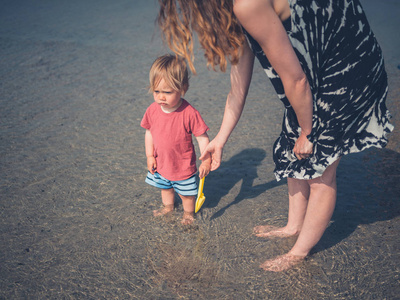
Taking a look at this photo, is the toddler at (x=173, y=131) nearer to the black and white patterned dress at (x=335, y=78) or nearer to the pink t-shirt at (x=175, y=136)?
the pink t-shirt at (x=175, y=136)

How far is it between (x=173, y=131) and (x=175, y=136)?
0.03 meters

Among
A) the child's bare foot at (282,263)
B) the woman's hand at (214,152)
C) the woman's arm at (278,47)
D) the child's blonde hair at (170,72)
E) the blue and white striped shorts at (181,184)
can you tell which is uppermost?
the woman's arm at (278,47)

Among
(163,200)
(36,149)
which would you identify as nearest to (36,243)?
(163,200)

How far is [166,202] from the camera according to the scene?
2643 millimetres

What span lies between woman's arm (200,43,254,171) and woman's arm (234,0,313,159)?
390mm

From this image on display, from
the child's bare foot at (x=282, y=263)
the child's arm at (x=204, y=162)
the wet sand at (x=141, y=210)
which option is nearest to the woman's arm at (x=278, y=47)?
the child's arm at (x=204, y=162)

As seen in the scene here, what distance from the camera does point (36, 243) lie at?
2.35 m

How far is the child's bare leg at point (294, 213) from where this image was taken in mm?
2193

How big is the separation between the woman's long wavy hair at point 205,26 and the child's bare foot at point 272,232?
1.18 m

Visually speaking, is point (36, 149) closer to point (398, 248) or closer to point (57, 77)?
point (57, 77)

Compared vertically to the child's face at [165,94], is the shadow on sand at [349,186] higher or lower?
lower

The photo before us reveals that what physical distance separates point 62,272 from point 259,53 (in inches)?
62.6

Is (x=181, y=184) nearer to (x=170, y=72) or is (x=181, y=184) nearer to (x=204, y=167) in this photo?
(x=204, y=167)

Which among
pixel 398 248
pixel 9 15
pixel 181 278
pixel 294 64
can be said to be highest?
pixel 294 64
